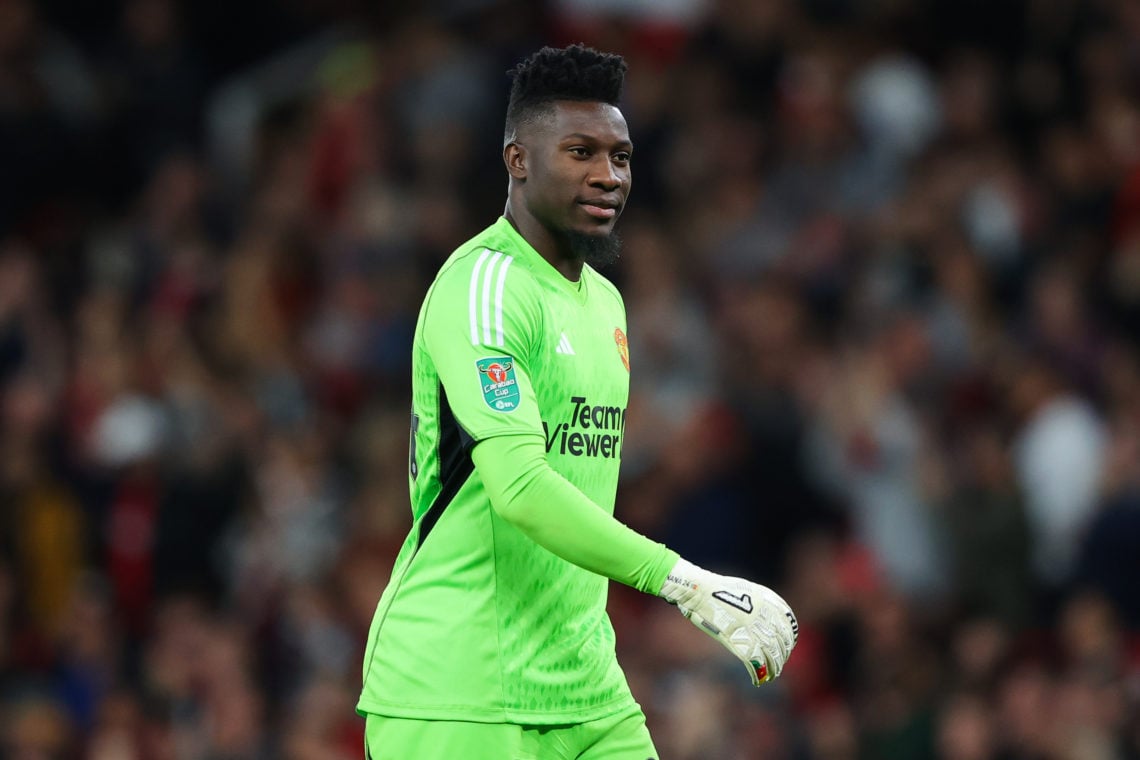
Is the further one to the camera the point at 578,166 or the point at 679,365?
the point at 679,365

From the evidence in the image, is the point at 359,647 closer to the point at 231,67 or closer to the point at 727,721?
the point at 727,721

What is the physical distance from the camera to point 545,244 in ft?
17.9

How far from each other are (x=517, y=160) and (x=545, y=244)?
24 cm

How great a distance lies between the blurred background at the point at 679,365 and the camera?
1046 cm

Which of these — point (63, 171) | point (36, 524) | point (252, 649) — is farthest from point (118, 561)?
point (63, 171)

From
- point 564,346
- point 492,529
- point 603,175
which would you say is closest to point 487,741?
point 492,529

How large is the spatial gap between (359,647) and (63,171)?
237 inches

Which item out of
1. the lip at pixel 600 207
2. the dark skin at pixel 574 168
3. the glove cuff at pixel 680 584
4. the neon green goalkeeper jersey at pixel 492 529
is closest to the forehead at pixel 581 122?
the dark skin at pixel 574 168

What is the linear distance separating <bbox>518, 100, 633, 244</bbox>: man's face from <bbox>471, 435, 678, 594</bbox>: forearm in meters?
0.68

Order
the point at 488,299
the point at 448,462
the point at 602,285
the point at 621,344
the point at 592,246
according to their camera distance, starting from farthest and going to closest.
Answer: the point at 602,285 < the point at 621,344 < the point at 592,246 < the point at 448,462 < the point at 488,299

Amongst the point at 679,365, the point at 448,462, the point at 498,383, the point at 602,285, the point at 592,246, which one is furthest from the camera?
the point at 679,365

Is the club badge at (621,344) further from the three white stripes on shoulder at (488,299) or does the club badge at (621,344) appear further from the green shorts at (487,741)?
the green shorts at (487,741)

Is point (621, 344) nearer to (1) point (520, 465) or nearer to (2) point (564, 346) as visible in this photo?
(2) point (564, 346)

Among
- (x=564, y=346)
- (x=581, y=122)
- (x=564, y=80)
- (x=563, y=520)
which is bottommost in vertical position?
(x=563, y=520)
